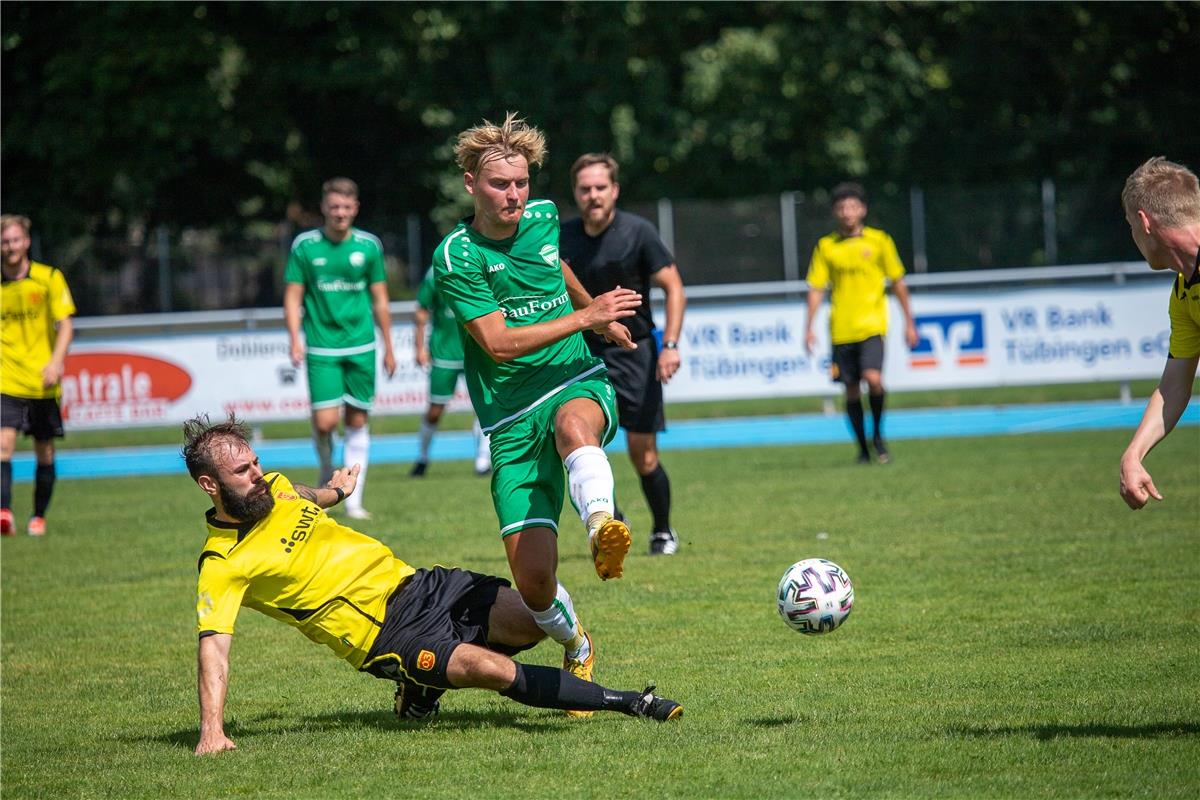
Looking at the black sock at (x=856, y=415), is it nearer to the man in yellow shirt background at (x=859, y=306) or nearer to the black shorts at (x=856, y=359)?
the man in yellow shirt background at (x=859, y=306)

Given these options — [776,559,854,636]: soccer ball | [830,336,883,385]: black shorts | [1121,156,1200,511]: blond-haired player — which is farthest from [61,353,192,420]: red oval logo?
[1121,156,1200,511]: blond-haired player

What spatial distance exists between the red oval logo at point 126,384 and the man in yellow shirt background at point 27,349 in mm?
7091

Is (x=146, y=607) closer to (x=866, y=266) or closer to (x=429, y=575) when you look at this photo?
(x=429, y=575)

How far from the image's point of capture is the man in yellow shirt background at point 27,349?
11.3 meters

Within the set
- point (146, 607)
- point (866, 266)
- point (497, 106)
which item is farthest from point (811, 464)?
point (497, 106)

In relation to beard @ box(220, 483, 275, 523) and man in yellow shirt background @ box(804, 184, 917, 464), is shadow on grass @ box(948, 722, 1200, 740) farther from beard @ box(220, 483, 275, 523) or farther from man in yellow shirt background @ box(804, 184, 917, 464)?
man in yellow shirt background @ box(804, 184, 917, 464)

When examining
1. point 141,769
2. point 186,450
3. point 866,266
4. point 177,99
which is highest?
point 177,99

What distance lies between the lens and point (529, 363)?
5.89 m

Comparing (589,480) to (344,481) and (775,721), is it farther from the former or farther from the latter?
(775,721)

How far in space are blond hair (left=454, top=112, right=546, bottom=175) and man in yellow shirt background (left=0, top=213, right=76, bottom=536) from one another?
640 cm

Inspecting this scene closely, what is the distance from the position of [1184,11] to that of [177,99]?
70.9 feet

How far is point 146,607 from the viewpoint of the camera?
855cm

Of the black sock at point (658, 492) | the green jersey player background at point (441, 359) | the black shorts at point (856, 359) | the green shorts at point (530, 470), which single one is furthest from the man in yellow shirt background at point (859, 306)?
the green shorts at point (530, 470)

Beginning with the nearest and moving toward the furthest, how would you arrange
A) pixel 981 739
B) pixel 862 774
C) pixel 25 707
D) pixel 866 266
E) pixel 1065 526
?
pixel 862 774, pixel 981 739, pixel 25 707, pixel 1065 526, pixel 866 266
